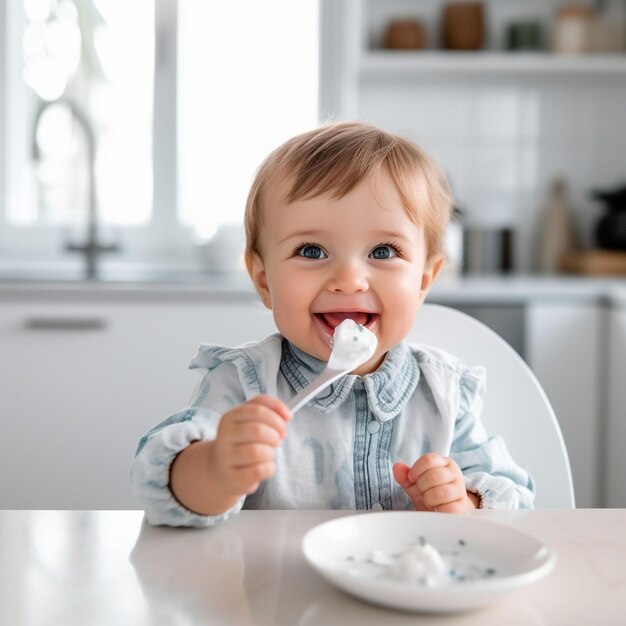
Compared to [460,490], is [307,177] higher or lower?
higher

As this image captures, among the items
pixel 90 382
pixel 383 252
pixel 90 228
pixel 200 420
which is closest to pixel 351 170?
pixel 383 252

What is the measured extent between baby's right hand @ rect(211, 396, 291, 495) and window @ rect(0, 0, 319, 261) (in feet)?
8.19

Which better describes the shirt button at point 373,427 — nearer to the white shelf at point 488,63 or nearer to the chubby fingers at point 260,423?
the chubby fingers at point 260,423

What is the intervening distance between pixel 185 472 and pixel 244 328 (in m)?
1.60

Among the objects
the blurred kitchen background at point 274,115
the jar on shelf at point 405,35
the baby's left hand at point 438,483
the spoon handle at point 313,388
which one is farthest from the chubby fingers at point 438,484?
the jar on shelf at point 405,35

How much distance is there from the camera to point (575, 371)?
8.53ft

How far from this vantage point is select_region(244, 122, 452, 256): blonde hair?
41.4 inches

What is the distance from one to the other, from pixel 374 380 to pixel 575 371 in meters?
1.61

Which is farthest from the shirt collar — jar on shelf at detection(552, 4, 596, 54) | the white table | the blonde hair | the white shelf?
jar on shelf at detection(552, 4, 596, 54)

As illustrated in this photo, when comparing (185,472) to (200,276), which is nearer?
(185,472)

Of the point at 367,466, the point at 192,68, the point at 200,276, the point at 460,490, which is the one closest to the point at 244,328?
the point at 200,276

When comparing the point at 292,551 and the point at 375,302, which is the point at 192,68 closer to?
the point at 375,302

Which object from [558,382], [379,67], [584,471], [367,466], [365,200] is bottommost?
[584,471]

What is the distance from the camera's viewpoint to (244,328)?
8.06 feet
